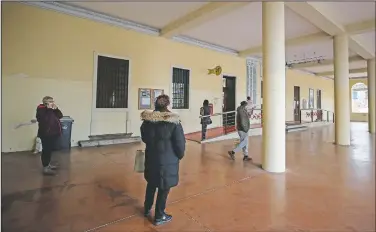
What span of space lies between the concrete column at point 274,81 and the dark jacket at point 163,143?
2.59 meters

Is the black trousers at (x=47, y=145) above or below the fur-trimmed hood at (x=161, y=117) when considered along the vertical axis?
below

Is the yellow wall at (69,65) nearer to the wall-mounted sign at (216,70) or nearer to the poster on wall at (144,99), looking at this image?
the poster on wall at (144,99)

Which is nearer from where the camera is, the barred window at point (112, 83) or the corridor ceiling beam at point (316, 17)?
the corridor ceiling beam at point (316, 17)

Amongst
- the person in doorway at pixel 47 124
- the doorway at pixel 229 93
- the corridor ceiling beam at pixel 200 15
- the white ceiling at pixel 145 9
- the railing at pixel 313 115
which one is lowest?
the person in doorway at pixel 47 124

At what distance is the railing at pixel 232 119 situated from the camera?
8.76 metres

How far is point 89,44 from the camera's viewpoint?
6.76 m

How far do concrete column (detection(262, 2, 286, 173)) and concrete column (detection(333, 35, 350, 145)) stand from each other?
163 inches

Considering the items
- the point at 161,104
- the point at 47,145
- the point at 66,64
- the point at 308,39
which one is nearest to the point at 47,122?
the point at 47,145

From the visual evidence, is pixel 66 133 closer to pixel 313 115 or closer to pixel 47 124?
pixel 47 124

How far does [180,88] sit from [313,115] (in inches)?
484

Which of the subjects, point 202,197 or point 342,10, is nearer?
point 202,197

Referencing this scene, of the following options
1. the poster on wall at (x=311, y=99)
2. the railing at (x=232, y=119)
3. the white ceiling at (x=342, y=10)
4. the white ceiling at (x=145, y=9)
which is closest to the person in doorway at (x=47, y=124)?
the white ceiling at (x=145, y=9)

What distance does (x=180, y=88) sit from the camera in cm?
912

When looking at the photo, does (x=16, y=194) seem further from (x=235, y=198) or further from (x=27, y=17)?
(x=27, y=17)
